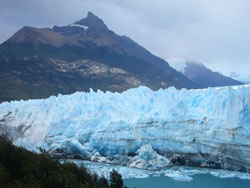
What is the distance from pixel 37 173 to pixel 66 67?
5652 centimetres

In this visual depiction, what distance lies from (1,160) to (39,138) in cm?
1191

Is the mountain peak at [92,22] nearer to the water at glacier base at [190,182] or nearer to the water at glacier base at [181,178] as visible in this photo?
the water at glacier base at [181,178]

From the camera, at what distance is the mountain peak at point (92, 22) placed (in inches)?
3627

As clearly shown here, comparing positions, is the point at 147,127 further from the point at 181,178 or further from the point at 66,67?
the point at 66,67

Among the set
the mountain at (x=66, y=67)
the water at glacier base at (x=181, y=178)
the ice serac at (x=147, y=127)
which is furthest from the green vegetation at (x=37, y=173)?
the mountain at (x=66, y=67)

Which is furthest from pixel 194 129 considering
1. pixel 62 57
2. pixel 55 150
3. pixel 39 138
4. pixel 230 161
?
pixel 62 57

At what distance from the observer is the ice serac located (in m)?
16.5

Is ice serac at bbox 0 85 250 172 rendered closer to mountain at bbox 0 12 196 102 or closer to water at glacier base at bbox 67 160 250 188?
water at glacier base at bbox 67 160 250 188

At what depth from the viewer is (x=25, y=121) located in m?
22.8

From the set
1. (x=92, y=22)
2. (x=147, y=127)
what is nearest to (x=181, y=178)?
(x=147, y=127)

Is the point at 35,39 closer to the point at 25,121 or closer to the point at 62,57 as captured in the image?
the point at 62,57

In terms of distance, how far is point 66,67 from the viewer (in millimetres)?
63375

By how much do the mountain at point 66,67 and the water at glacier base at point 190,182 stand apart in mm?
32681

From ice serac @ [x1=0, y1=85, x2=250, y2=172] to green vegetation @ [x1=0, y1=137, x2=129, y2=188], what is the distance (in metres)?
Result: 8.52
